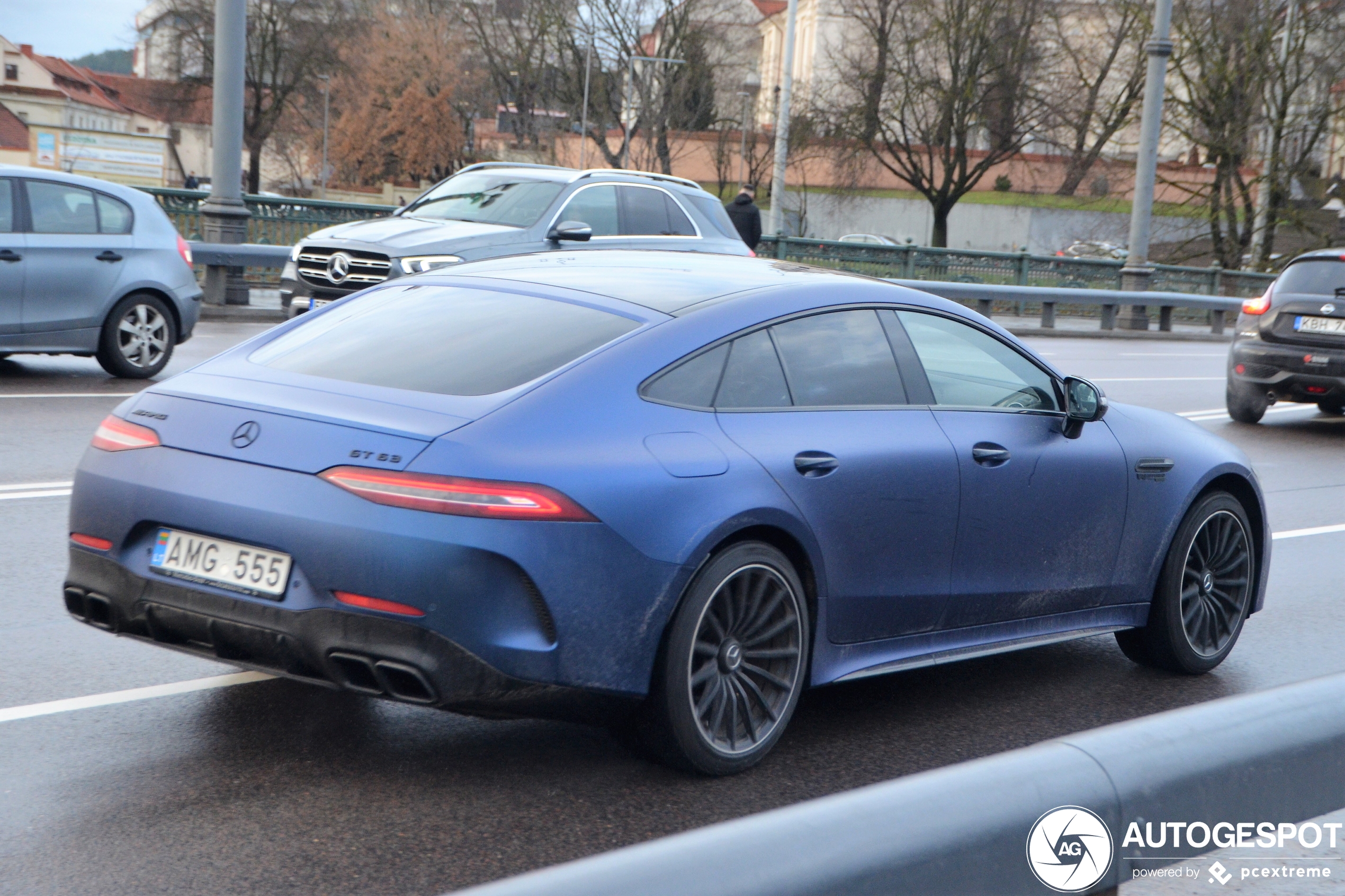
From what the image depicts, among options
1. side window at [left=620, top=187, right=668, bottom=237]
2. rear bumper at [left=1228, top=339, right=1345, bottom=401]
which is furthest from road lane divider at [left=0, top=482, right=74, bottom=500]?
rear bumper at [left=1228, top=339, right=1345, bottom=401]

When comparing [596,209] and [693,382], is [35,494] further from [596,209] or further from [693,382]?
[596,209]

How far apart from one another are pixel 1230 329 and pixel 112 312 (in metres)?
26.7

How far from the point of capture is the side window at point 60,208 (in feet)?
39.1

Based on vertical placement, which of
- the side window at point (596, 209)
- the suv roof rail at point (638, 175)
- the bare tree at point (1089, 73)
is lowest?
the side window at point (596, 209)

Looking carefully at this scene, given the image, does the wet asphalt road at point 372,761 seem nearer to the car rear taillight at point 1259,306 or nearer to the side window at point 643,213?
the car rear taillight at point 1259,306

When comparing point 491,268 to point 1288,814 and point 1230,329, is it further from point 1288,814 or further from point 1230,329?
point 1230,329

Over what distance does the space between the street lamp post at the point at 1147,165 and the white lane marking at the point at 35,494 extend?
2418 cm

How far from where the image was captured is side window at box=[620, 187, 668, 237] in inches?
587

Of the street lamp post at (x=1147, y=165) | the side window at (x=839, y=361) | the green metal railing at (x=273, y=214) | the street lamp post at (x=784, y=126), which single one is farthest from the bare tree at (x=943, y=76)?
the side window at (x=839, y=361)

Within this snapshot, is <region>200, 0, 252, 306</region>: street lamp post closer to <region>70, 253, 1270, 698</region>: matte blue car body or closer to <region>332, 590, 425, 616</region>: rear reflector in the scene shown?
<region>70, 253, 1270, 698</region>: matte blue car body

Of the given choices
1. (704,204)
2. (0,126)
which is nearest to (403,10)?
(0,126)

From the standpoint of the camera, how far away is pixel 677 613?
422cm

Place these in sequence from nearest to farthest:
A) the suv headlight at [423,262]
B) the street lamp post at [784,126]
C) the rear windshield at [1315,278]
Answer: the suv headlight at [423,262]
the rear windshield at [1315,278]
the street lamp post at [784,126]

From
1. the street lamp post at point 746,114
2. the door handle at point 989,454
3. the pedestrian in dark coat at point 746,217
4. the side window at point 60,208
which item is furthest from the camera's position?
the street lamp post at point 746,114
